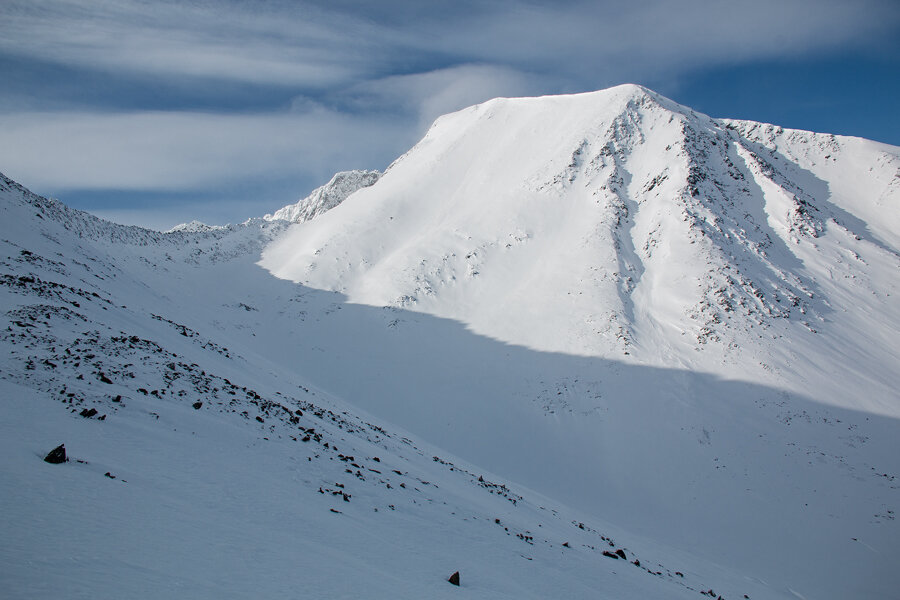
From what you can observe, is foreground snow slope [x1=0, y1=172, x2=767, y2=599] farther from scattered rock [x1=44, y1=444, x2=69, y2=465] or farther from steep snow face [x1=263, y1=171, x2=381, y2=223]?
steep snow face [x1=263, y1=171, x2=381, y2=223]

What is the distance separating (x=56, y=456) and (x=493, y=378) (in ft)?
114

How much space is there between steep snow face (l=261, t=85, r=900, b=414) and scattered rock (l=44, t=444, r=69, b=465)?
129ft

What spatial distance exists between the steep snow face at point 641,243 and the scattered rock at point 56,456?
39.2 meters

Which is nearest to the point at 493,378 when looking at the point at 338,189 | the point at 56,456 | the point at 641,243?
the point at 641,243

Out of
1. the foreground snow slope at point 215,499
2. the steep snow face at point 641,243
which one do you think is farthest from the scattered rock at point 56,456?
the steep snow face at point 641,243

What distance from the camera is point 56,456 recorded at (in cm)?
668

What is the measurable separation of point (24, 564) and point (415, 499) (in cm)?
949

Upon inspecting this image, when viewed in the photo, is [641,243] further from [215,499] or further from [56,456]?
[56,456]

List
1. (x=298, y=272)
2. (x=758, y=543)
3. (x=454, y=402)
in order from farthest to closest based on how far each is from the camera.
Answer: (x=298, y=272)
(x=454, y=402)
(x=758, y=543)

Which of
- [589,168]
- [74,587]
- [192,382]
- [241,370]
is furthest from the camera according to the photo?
[589,168]

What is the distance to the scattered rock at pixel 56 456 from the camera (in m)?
6.61

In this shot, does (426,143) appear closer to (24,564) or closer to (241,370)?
(241,370)

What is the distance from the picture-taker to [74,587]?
13.6 feet

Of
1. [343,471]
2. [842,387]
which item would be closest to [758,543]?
[842,387]
